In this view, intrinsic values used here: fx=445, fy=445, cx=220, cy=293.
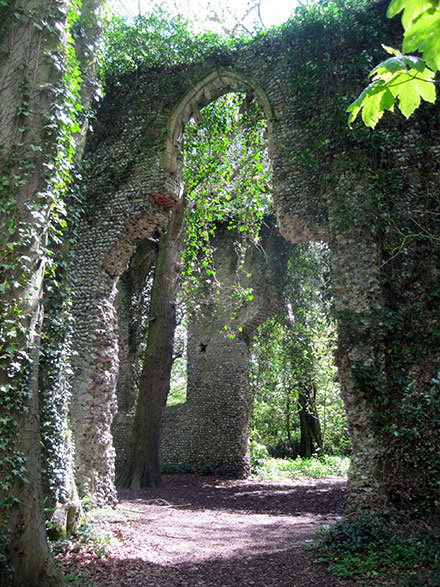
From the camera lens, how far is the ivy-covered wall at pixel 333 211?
565 cm

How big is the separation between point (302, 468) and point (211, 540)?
8.93 meters

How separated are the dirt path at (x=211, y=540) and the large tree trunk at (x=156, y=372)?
51 centimetres

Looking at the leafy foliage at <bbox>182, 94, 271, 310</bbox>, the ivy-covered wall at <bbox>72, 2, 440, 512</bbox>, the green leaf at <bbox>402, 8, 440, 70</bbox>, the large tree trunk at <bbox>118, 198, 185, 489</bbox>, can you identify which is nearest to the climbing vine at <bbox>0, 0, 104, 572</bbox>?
the green leaf at <bbox>402, 8, 440, 70</bbox>

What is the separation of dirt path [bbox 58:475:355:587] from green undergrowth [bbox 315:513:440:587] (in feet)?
0.71

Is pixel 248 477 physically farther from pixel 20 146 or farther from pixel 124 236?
pixel 20 146

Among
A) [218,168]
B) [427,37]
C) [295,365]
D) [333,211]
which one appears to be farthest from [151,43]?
[295,365]

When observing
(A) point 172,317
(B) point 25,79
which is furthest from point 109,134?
(B) point 25,79

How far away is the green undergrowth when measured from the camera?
3.77m

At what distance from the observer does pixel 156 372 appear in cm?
1012

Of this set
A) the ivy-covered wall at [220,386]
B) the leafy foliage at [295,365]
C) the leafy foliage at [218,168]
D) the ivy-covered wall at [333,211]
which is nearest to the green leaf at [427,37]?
the ivy-covered wall at [333,211]

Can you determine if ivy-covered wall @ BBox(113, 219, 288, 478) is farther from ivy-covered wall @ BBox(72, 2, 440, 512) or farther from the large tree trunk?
ivy-covered wall @ BBox(72, 2, 440, 512)

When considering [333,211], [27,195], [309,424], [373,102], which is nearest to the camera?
[373,102]

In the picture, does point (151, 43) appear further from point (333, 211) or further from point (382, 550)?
point (382, 550)

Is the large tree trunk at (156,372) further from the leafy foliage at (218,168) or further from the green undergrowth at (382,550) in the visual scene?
the green undergrowth at (382,550)
